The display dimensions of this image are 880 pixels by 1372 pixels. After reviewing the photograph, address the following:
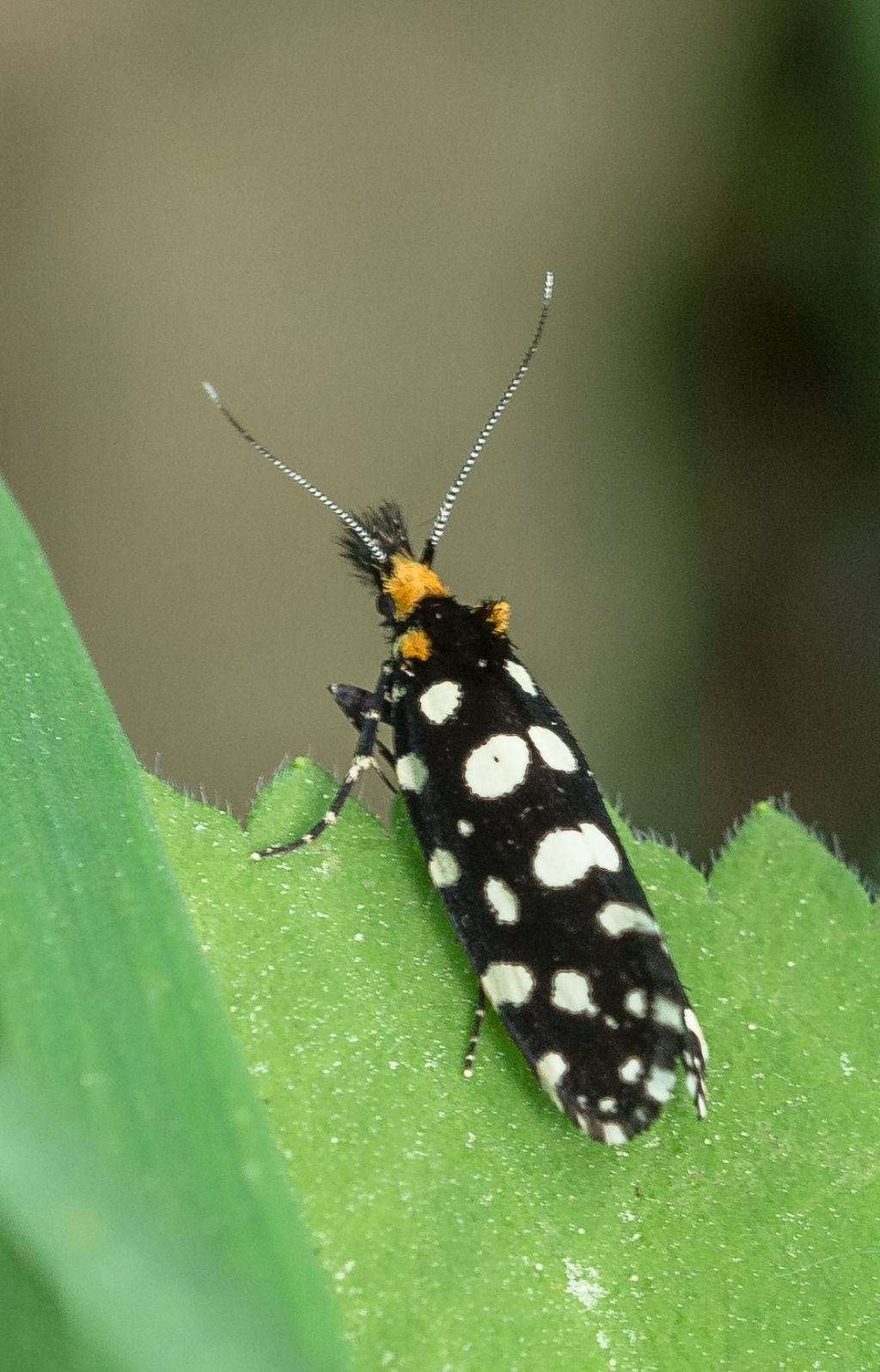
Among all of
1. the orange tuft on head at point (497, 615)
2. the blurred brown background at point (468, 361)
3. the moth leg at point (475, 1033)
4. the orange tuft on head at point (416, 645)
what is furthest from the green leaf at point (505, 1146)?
the blurred brown background at point (468, 361)

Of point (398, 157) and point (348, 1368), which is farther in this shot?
point (398, 157)

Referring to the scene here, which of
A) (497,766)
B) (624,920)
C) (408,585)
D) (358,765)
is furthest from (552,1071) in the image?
(408,585)

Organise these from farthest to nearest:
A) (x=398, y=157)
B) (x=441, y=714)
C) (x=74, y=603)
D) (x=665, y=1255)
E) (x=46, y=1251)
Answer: (x=398, y=157) → (x=74, y=603) → (x=441, y=714) → (x=665, y=1255) → (x=46, y=1251)

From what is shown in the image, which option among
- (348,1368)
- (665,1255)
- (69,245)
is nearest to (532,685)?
(665,1255)

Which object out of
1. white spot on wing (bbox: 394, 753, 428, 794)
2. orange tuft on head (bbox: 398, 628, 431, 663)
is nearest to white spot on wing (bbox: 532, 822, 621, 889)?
white spot on wing (bbox: 394, 753, 428, 794)

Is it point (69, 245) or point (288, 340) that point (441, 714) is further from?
point (69, 245)

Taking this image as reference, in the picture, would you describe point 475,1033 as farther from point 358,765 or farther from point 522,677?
point 522,677

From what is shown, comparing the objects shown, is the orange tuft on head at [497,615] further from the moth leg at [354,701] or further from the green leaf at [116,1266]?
the green leaf at [116,1266]
